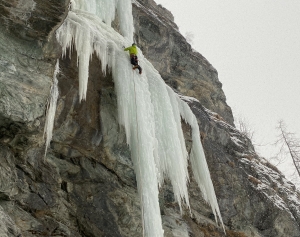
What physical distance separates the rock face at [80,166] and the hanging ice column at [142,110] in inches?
22.2

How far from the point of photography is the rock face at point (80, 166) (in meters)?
5.23

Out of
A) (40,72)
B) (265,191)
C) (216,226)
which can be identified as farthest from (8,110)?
(265,191)

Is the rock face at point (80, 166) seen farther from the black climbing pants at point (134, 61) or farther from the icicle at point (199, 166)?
the black climbing pants at point (134, 61)

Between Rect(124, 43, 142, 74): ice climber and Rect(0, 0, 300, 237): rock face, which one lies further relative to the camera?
Rect(124, 43, 142, 74): ice climber

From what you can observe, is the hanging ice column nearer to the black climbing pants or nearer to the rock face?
the black climbing pants

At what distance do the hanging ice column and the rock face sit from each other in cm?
56

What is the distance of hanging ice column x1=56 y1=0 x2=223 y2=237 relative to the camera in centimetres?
666

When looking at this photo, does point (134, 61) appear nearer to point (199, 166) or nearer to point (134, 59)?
point (134, 59)

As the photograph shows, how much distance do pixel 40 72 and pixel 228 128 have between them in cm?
1080

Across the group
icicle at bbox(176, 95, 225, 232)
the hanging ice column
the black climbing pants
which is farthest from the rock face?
the black climbing pants

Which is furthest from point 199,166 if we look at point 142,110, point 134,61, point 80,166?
point 134,61

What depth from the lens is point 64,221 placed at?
6613 millimetres

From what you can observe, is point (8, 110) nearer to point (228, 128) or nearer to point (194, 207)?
point (194, 207)

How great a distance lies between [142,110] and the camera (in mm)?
7375
